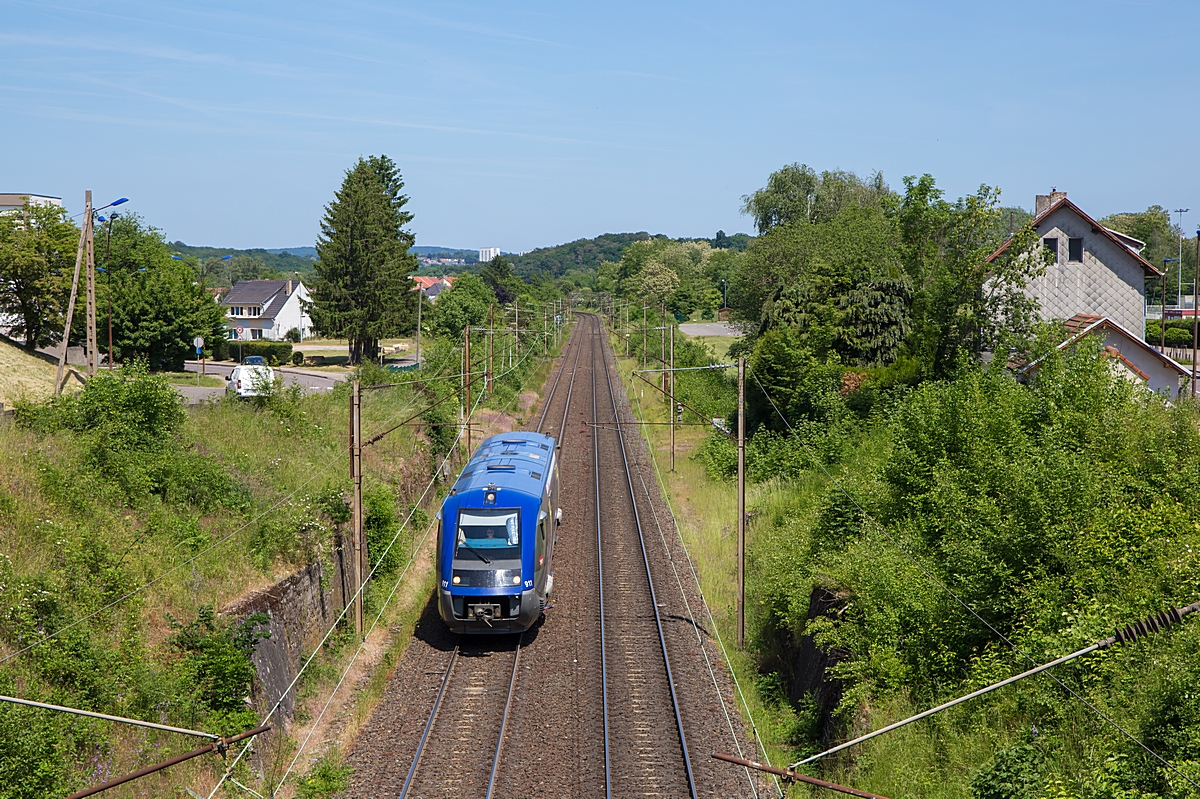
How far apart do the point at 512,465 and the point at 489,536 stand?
3287 millimetres

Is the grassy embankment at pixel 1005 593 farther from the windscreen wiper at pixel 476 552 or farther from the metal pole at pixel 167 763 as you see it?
the metal pole at pixel 167 763

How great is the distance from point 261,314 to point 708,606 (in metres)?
87.5

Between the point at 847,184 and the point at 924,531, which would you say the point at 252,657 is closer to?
the point at 924,531

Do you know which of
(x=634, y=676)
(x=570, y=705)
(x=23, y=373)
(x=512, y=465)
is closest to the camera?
(x=570, y=705)

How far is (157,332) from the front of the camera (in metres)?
49.9

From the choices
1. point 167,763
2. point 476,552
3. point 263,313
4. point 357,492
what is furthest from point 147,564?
point 263,313

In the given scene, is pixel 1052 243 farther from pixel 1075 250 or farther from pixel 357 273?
pixel 357 273

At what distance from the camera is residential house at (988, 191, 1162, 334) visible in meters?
34.6

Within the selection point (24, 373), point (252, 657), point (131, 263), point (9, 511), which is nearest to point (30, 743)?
point (252, 657)

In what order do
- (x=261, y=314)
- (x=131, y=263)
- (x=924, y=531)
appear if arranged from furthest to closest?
(x=261, y=314), (x=131, y=263), (x=924, y=531)

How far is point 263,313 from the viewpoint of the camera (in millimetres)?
99500

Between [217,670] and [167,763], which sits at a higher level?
[167,763]

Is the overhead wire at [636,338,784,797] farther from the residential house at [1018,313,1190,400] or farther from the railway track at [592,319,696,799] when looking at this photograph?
the residential house at [1018,313,1190,400]

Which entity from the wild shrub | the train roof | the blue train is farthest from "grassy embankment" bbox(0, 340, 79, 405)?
the wild shrub
